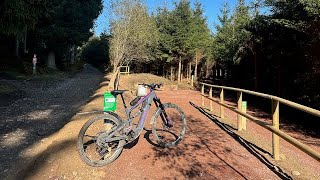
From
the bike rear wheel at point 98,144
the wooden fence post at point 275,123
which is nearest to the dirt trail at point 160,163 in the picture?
the bike rear wheel at point 98,144

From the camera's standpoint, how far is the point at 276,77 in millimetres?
18547

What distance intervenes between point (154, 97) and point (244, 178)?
83.3 inches

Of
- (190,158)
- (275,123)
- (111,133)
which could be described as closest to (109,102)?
(111,133)

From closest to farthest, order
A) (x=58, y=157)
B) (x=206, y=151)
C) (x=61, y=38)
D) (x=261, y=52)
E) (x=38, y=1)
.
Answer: (x=58, y=157), (x=206, y=151), (x=38, y=1), (x=261, y=52), (x=61, y=38)

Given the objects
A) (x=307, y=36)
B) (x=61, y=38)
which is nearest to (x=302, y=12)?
(x=307, y=36)

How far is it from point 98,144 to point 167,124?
5.35ft

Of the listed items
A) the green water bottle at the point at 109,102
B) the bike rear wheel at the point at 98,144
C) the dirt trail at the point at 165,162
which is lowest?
the dirt trail at the point at 165,162

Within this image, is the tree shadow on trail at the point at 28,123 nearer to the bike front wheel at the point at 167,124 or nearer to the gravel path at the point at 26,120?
the gravel path at the point at 26,120

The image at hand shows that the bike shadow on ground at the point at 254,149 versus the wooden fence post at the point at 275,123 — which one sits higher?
the wooden fence post at the point at 275,123

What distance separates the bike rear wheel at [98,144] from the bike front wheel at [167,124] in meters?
0.92

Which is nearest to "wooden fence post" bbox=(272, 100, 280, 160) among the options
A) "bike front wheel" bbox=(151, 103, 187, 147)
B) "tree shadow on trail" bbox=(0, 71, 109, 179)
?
"bike front wheel" bbox=(151, 103, 187, 147)

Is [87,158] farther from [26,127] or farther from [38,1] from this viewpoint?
[38,1]

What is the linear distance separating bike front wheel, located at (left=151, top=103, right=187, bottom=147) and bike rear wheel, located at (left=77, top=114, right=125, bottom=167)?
92 centimetres

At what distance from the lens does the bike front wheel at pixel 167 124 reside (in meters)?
5.77
